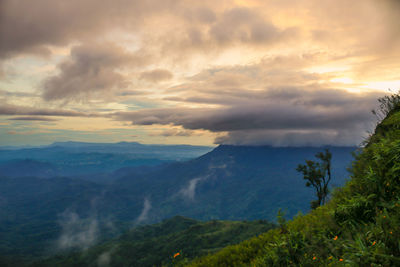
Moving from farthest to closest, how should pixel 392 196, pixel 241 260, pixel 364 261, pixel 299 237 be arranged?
pixel 241 260 < pixel 299 237 < pixel 392 196 < pixel 364 261

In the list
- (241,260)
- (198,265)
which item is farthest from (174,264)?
(241,260)

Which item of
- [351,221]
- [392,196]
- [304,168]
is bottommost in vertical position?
[304,168]

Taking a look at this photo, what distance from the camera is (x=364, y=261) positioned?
4488 mm

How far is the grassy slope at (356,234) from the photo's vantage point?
196 inches

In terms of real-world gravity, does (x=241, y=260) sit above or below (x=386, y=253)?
below

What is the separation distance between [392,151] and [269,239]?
5514 mm

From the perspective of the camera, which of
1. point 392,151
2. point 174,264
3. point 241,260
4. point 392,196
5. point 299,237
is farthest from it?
point 174,264

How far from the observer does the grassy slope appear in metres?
4.97

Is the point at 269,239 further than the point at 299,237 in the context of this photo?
Yes

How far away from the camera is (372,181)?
7.77 m

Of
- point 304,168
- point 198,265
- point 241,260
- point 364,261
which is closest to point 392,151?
point 364,261

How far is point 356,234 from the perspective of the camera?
20.8ft

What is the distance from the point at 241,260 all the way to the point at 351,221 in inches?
164

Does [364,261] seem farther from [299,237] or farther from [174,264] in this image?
[174,264]
